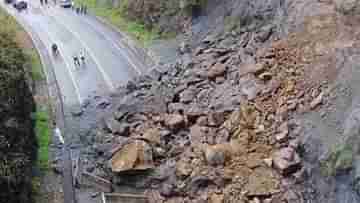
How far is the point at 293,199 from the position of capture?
21766 millimetres

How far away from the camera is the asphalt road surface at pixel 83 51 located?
131ft

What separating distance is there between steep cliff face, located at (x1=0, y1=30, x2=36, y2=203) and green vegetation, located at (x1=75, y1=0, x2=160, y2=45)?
1979 centimetres

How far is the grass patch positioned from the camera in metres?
29.5

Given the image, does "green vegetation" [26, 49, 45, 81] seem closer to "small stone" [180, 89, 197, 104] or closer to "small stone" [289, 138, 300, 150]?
"small stone" [180, 89, 197, 104]

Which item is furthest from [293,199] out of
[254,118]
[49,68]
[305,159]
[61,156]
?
[49,68]

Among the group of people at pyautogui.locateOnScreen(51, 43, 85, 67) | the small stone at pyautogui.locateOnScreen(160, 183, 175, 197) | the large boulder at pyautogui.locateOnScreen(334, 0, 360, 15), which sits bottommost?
the small stone at pyautogui.locateOnScreen(160, 183, 175, 197)

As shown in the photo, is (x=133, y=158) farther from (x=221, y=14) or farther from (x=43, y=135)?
(x=221, y=14)

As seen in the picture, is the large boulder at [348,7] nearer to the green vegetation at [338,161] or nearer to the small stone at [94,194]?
the green vegetation at [338,161]

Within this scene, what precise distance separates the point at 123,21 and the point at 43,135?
25151 mm

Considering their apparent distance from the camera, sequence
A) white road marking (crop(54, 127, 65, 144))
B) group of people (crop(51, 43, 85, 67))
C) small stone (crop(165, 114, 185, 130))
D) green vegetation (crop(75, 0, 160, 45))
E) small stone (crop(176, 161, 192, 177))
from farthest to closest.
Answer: green vegetation (crop(75, 0, 160, 45))
group of people (crop(51, 43, 85, 67))
white road marking (crop(54, 127, 65, 144))
small stone (crop(165, 114, 185, 130))
small stone (crop(176, 161, 192, 177))

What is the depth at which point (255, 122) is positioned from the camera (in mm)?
25859

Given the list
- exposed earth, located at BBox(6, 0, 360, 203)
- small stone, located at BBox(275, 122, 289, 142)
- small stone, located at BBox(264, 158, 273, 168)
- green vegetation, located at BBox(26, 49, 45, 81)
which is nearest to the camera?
exposed earth, located at BBox(6, 0, 360, 203)

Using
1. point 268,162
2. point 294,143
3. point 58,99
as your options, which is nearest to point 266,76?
point 294,143

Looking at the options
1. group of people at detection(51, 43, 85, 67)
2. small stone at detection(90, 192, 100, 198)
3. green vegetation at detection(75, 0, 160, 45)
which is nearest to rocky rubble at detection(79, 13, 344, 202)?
small stone at detection(90, 192, 100, 198)
